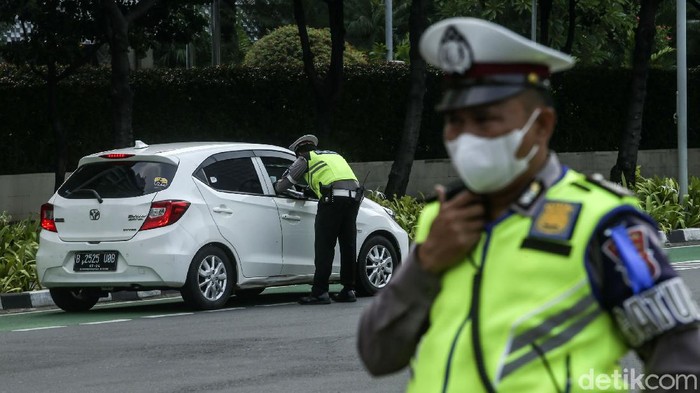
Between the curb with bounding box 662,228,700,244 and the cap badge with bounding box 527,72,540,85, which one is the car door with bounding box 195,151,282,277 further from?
the cap badge with bounding box 527,72,540,85

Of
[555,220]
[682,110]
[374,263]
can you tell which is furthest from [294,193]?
[682,110]

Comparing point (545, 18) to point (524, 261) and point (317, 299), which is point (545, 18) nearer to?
point (317, 299)

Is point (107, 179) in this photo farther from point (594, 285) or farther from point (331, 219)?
point (594, 285)

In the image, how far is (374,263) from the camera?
14.3 m

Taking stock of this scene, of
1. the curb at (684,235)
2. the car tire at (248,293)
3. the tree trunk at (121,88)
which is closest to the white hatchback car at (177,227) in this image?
the car tire at (248,293)

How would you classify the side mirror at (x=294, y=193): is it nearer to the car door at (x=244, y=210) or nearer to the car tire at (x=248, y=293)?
the car door at (x=244, y=210)

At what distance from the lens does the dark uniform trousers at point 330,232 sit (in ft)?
43.4

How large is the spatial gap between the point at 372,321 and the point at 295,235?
35.8 feet

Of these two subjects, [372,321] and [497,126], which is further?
[372,321]

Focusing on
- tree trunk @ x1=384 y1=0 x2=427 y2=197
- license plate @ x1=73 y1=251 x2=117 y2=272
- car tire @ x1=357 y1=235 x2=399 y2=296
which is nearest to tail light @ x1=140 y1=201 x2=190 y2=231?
license plate @ x1=73 y1=251 x2=117 y2=272

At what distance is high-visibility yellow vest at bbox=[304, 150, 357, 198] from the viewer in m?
13.3

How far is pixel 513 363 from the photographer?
2598mm

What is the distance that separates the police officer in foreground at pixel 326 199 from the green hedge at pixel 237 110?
10.3 meters

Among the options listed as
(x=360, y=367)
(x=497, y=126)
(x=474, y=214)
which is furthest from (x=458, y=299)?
(x=360, y=367)
